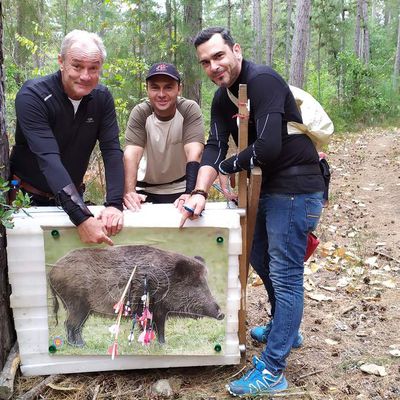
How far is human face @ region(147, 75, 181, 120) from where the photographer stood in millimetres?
3104

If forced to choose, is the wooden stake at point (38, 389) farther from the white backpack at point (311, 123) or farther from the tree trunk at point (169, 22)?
the tree trunk at point (169, 22)

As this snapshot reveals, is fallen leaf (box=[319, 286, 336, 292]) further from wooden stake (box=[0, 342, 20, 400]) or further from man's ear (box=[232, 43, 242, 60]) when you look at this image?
wooden stake (box=[0, 342, 20, 400])

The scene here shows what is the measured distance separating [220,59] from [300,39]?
9589mm

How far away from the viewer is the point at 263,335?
3.38 meters

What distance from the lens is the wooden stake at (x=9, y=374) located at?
103 inches

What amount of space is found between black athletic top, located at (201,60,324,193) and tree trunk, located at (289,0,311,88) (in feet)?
30.2

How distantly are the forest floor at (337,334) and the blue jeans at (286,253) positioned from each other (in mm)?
330

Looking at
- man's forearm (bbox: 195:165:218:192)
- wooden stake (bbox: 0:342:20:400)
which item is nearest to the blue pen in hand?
man's forearm (bbox: 195:165:218:192)

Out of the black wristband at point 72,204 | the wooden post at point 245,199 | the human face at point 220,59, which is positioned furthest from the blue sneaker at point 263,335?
the human face at point 220,59

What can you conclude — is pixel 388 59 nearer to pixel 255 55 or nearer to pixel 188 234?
pixel 255 55

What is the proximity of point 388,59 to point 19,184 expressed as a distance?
34.0m

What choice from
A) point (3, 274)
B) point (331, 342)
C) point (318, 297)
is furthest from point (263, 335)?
point (3, 274)

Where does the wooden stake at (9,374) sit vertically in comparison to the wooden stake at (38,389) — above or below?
above

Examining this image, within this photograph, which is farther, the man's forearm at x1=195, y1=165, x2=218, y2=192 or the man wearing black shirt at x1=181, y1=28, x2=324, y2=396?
the man's forearm at x1=195, y1=165, x2=218, y2=192
